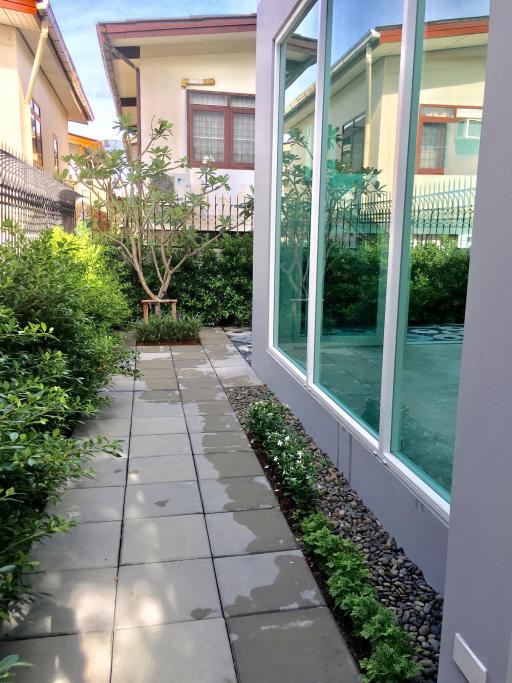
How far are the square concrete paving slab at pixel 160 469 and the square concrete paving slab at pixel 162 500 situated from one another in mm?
79

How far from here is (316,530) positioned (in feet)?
9.34

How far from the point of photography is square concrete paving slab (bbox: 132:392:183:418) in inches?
198

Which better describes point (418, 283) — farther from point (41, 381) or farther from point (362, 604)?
point (41, 381)

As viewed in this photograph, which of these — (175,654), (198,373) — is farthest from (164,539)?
(198,373)

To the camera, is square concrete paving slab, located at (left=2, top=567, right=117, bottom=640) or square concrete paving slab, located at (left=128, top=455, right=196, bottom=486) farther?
square concrete paving slab, located at (left=128, top=455, right=196, bottom=486)

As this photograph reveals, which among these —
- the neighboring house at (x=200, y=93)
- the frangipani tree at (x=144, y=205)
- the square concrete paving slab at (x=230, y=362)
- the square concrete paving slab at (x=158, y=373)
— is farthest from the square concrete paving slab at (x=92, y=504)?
the neighboring house at (x=200, y=93)

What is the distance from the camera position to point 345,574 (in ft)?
8.05

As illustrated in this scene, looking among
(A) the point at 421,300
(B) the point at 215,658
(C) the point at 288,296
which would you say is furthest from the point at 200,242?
(B) the point at 215,658

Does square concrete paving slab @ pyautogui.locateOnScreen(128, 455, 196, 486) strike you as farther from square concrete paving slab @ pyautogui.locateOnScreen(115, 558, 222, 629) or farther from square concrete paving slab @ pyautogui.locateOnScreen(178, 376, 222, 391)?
square concrete paving slab @ pyautogui.locateOnScreen(178, 376, 222, 391)

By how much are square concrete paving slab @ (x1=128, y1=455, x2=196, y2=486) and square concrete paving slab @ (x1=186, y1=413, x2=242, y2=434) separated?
62 cm

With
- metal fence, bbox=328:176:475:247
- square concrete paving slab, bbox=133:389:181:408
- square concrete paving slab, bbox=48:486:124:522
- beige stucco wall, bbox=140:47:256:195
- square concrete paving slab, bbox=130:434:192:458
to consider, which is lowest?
square concrete paving slab, bbox=133:389:181:408

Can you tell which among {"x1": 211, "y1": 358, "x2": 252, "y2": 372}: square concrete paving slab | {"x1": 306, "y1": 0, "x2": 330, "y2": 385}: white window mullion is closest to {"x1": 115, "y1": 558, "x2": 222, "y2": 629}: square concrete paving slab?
{"x1": 306, "y1": 0, "x2": 330, "y2": 385}: white window mullion

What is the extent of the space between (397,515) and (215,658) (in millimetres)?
1218

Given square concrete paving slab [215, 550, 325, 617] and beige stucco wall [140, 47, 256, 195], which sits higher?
beige stucco wall [140, 47, 256, 195]
